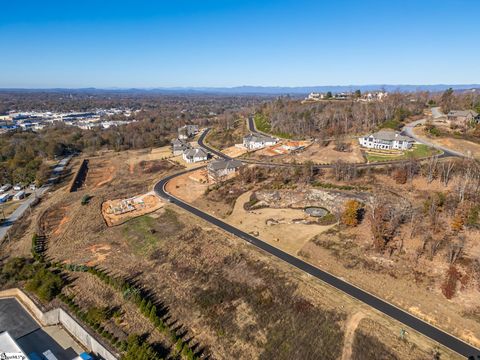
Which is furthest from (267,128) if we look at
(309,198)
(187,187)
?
(309,198)

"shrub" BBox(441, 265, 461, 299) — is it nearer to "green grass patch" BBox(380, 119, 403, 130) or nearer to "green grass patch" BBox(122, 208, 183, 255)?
"green grass patch" BBox(122, 208, 183, 255)

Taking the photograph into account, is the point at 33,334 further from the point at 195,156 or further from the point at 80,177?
the point at 195,156

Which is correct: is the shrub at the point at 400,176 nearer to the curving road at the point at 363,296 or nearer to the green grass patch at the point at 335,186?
the green grass patch at the point at 335,186

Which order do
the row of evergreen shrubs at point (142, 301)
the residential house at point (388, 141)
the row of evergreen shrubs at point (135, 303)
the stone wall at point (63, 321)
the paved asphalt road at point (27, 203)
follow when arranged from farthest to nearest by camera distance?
the residential house at point (388, 141)
the paved asphalt road at point (27, 203)
the stone wall at point (63, 321)
the row of evergreen shrubs at point (142, 301)
the row of evergreen shrubs at point (135, 303)

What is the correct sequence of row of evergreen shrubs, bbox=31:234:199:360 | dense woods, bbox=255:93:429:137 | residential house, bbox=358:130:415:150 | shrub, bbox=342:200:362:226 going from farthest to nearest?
dense woods, bbox=255:93:429:137 → residential house, bbox=358:130:415:150 → shrub, bbox=342:200:362:226 → row of evergreen shrubs, bbox=31:234:199:360

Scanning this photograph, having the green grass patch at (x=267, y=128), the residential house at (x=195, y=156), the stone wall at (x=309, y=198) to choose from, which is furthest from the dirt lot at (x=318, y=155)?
the green grass patch at (x=267, y=128)

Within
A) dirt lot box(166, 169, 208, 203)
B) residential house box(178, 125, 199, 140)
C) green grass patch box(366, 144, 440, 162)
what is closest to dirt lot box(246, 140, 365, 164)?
green grass patch box(366, 144, 440, 162)
